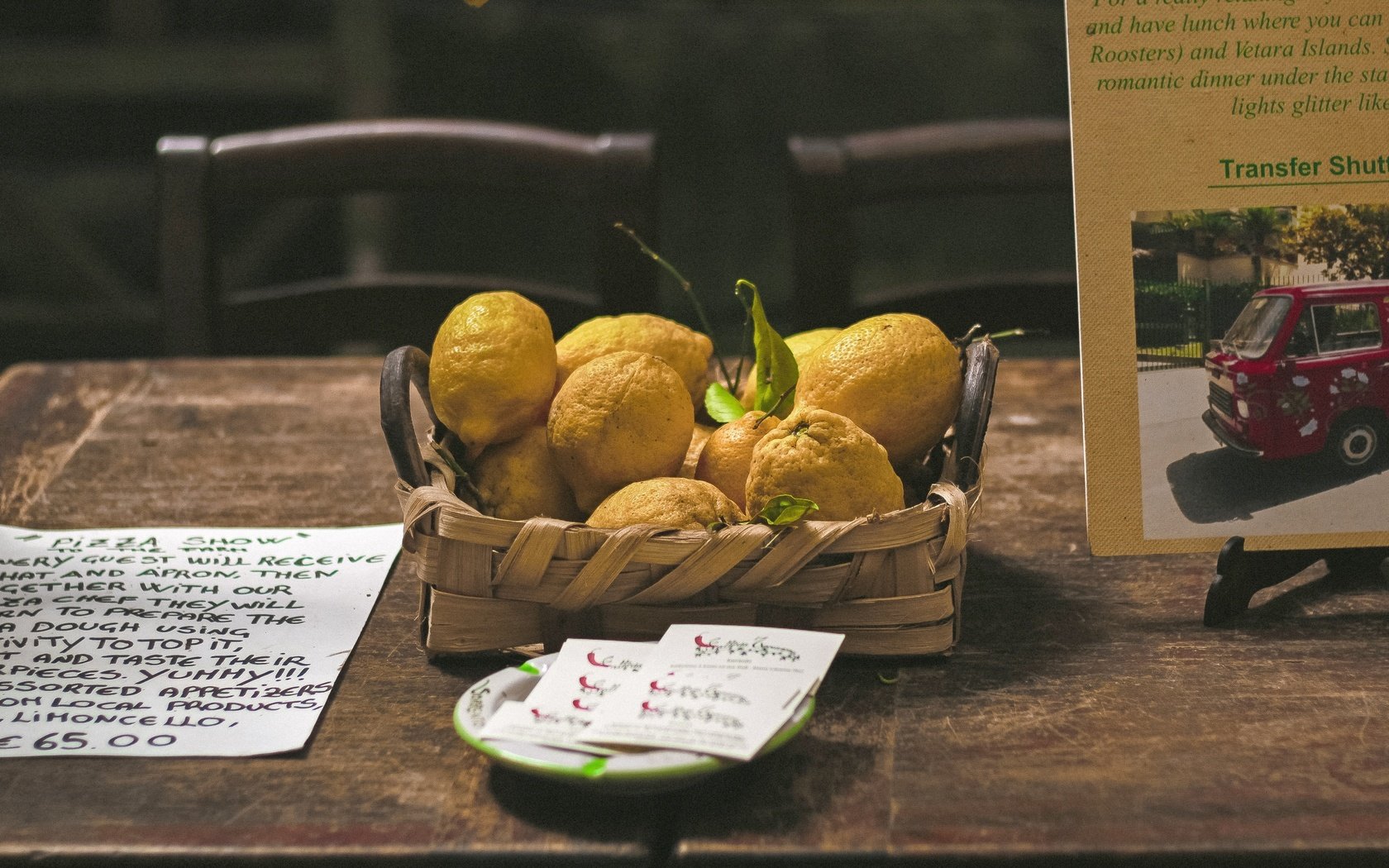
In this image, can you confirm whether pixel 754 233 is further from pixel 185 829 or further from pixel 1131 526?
pixel 185 829

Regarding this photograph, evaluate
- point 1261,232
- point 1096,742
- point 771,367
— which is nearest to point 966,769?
point 1096,742

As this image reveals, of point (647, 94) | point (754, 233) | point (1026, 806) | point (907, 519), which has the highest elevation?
point (647, 94)

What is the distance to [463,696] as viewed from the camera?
642 mm

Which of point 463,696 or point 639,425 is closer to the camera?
point 463,696

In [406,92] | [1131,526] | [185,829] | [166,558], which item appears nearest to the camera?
[185,829]

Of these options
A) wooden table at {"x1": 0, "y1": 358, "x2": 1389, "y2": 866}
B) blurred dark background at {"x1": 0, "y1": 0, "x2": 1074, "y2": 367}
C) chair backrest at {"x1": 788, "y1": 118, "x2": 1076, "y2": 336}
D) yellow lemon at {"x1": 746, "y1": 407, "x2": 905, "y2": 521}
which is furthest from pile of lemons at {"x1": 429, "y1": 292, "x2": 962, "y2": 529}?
blurred dark background at {"x1": 0, "y1": 0, "x2": 1074, "y2": 367}

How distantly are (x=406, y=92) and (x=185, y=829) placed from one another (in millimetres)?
2537

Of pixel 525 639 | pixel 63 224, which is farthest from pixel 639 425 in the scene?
pixel 63 224

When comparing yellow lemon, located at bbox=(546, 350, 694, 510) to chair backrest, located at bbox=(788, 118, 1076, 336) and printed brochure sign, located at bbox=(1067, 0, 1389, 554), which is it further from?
chair backrest, located at bbox=(788, 118, 1076, 336)

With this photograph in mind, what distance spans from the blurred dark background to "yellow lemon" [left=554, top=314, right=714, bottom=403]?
1944 millimetres

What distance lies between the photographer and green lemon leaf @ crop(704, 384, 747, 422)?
0.84 metres

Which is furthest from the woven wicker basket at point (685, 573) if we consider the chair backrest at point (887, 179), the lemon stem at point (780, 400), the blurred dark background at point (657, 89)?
the blurred dark background at point (657, 89)

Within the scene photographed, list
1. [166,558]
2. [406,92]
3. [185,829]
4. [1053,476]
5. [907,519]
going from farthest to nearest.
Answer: [406,92] < [1053,476] < [166,558] < [907,519] < [185,829]

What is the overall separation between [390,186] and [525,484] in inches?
30.1
